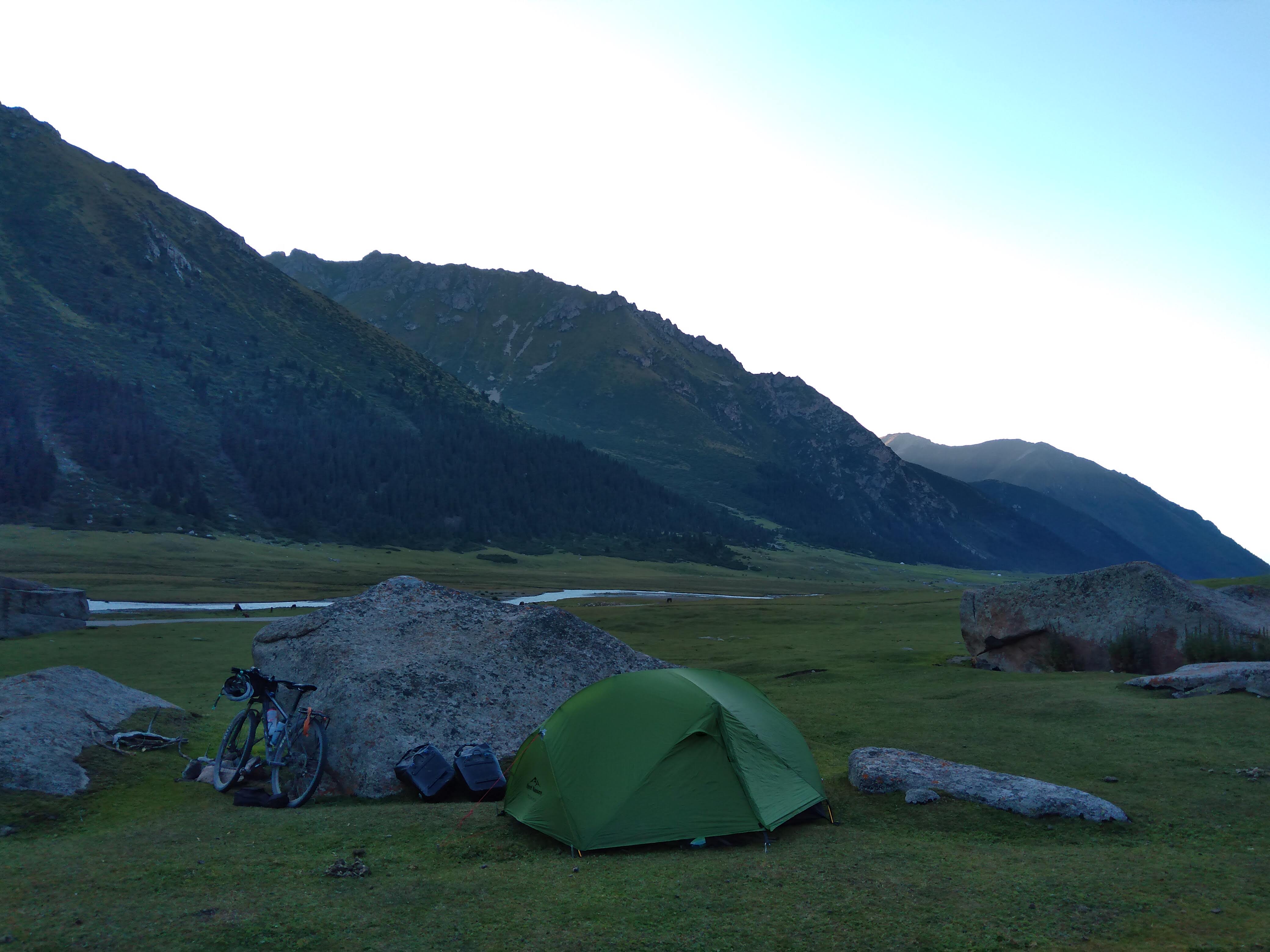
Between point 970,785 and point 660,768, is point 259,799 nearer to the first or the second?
point 660,768

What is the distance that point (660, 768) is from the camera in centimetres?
1045

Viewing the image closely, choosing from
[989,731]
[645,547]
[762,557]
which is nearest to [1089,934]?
[989,731]

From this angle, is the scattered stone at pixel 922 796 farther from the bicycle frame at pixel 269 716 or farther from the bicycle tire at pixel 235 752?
the bicycle tire at pixel 235 752

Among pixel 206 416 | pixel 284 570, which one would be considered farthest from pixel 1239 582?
pixel 206 416

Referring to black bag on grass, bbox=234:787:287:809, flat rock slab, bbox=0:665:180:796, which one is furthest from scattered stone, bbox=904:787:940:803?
flat rock slab, bbox=0:665:180:796

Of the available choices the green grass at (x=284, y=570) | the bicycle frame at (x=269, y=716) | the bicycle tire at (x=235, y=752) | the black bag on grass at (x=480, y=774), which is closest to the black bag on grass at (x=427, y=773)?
the black bag on grass at (x=480, y=774)

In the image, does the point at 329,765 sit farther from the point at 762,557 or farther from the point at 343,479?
the point at 762,557

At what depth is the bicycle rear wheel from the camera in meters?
12.2

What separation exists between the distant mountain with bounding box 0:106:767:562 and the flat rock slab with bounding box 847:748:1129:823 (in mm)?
111669

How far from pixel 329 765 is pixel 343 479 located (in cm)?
14387

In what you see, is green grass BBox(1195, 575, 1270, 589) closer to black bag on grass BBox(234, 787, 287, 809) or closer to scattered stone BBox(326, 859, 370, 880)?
scattered stone BBox(326, 859, 370, 880)

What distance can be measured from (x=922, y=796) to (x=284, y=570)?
84.5m

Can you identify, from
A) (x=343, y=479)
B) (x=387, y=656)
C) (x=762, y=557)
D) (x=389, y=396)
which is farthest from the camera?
(x=389, y=396)

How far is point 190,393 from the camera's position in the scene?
150m
